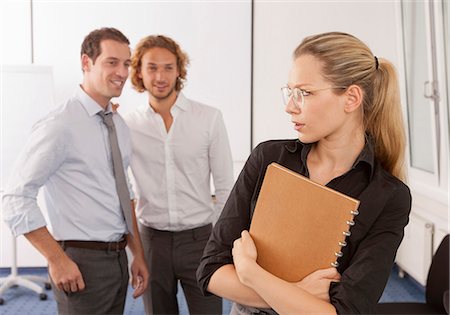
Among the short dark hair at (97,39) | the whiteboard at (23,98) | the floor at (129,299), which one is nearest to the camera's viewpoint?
the short dark hair at (97,39)

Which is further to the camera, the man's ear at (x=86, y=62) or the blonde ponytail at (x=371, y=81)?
the man's ear at (x=86, y=62)

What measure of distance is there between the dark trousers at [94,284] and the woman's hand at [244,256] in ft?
2.82

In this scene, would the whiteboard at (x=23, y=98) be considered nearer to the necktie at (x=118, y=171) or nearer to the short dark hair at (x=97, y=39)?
the short dark hair at (x=97, y=39)

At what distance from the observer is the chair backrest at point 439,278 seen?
92.7 inches

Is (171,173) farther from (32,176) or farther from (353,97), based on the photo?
(353,97)

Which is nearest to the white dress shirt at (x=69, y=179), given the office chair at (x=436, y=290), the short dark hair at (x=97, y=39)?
the short dark hair at (x=97, y=39)

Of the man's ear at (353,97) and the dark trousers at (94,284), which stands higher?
the man's ear at (353,97)

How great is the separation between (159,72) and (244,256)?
1.40 m

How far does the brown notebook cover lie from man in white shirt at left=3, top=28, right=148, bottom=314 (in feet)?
2.93

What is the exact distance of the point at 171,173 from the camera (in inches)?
93.4

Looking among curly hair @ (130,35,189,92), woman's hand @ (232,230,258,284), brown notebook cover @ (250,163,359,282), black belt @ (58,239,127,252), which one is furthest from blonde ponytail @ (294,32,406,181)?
curly hair @ (130,35,189,92)

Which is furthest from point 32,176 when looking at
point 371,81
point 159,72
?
point 371,81

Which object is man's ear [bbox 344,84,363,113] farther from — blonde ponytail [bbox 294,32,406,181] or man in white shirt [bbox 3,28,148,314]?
man in white shirt [bbox 3,28,148,314]

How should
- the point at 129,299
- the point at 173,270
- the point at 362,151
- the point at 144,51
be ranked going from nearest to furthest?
the point at 362,151, the point at 173,270, the point at 144,51, the point at 129,299
